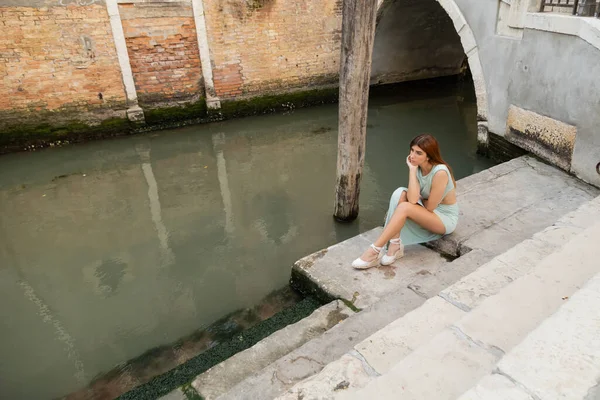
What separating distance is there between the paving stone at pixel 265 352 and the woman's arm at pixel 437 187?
984 millimetres

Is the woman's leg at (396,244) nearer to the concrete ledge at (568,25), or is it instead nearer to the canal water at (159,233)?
the canal water at (159,233)

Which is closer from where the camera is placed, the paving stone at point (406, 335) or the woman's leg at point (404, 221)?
the paving stone at point (406, 335)

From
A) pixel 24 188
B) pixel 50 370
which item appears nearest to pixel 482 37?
pixel 50 370

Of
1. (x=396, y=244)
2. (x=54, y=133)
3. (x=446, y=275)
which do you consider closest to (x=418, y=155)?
(x=396, y=244)

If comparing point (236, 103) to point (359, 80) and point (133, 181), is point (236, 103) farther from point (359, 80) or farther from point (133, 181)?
point (359, 80)

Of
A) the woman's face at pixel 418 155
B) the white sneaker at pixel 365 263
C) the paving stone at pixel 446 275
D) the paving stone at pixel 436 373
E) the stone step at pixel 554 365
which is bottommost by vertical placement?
the white sneaker at pixel 365 263

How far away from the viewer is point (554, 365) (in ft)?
3.80

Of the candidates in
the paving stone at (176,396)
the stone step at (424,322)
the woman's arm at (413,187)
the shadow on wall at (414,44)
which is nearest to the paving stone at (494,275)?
the stone step at (424,322)

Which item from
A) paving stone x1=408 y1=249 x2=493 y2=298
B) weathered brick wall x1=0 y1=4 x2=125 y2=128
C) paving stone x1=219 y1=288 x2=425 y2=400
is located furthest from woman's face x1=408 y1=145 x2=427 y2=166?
weathered brick wall x1=0 y1=4 x2=125 y2=128

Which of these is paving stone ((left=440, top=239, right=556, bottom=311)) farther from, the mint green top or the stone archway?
the stone archway

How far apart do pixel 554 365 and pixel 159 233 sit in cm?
407

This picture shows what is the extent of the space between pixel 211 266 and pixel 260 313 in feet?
2.77

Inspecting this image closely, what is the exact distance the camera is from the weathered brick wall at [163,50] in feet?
22.7

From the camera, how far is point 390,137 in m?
7.25
